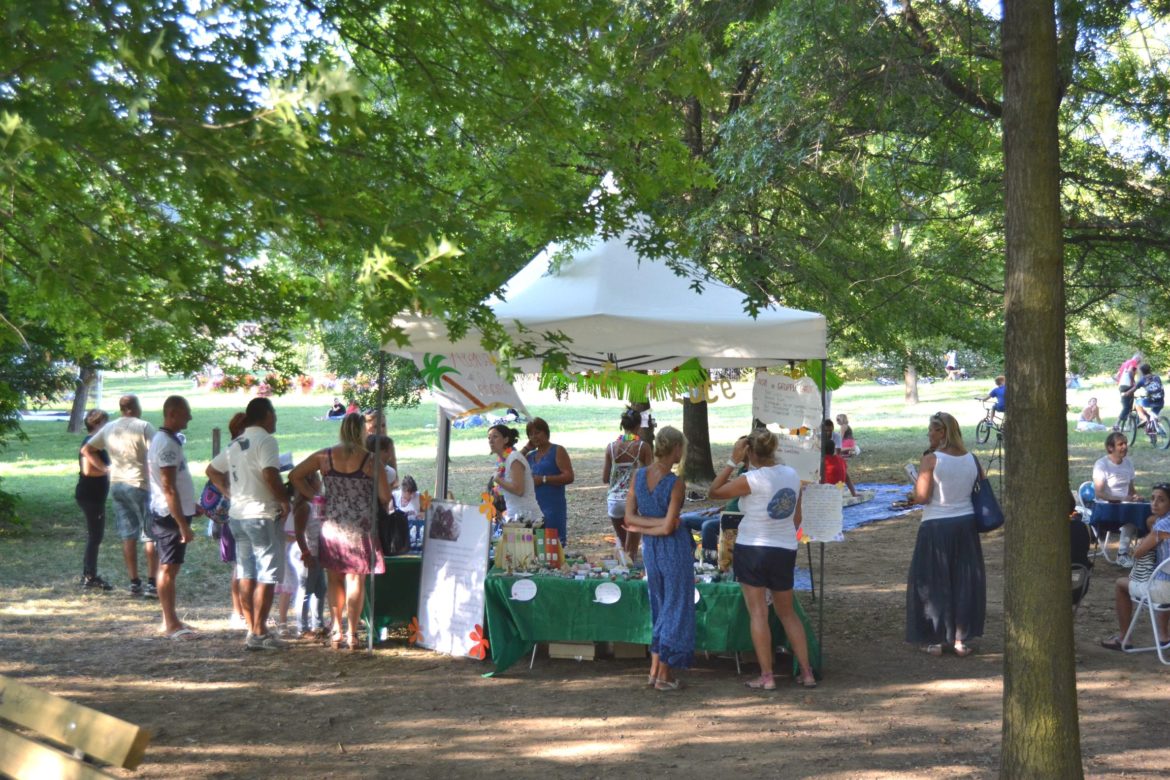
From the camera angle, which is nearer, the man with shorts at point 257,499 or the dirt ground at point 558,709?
the dirt ground at point 558,709

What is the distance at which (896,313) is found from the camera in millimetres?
14312

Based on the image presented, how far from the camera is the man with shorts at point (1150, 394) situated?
2195cm

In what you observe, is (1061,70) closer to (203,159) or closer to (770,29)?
(770,29)

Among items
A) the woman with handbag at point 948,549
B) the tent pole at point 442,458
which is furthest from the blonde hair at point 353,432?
the woman with handbag at point 948,549

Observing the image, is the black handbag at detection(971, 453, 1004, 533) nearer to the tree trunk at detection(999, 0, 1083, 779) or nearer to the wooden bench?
the tree trunk at detection(999, 0, 1083, 779)

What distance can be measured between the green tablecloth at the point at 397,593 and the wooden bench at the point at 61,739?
4.27m

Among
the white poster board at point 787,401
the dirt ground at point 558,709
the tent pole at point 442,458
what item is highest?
the white poster board at point 787,401

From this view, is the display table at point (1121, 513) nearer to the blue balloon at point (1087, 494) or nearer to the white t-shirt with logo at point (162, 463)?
the blue balloon at point (1087, 494)

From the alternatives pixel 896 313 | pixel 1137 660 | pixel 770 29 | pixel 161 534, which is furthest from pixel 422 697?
pixel 896 313

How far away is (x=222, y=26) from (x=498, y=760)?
379cm

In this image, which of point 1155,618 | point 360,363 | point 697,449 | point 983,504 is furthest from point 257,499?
point 360,363

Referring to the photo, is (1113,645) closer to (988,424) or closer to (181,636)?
(181,636)

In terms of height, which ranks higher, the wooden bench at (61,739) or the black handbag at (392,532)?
the black handbag at (392,532)

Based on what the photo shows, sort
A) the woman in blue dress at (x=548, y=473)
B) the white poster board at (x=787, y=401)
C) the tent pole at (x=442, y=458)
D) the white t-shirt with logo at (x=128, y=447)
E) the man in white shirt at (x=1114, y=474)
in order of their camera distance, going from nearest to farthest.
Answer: the white poster board at (x=787, y=401) < the tent pole at (x=442, y=458) < the white t-shirt with logo at (x=128, y=447) < the woman in blue dress at (x=548, y=473) < the man in white shirt at (x=1114, y=474)
